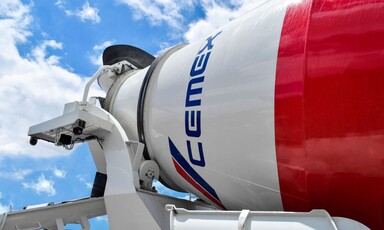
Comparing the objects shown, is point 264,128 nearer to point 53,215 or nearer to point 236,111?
point 236,111

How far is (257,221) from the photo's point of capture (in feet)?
8.43

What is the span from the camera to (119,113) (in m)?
5.07

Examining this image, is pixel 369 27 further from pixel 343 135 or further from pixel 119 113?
pixel 119 113

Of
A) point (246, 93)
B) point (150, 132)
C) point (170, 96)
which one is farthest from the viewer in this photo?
point (150, 132)

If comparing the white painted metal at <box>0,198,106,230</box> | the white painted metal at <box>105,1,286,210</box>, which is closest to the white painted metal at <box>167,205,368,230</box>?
the white painted metal at <box>105,1,286,210</box>

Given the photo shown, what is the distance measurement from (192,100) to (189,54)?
2.07ft

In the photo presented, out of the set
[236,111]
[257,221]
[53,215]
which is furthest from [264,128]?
[53,215]

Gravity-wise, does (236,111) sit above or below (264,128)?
above

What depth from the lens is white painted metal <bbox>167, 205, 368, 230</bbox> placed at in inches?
91.8

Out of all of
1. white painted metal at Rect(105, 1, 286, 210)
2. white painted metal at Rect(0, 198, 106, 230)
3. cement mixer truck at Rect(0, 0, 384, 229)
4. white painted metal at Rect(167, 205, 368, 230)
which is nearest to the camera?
white painted metal at Rect(167, 205, 368, 230)

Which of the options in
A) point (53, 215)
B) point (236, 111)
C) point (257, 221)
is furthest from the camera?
point (53, 215)

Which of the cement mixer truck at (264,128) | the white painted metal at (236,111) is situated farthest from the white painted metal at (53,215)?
the white painted metal at (236,111)

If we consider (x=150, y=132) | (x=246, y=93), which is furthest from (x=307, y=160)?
(x=150, y=132)

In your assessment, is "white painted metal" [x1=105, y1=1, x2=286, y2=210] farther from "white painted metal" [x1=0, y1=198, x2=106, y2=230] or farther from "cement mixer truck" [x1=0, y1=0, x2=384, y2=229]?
"white painted metal" [x1=0, y1=198, x2=106, y2=230]
